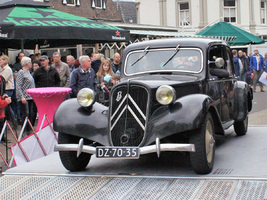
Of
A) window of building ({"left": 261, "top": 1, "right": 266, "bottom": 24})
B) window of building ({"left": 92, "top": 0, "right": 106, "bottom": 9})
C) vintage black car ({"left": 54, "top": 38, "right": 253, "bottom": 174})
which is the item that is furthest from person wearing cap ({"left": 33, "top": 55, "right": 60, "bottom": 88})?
window of building ({"left": 261, "top": 1, "right": 266, "bottom": 24})

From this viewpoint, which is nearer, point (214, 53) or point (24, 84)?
point (214, 53)

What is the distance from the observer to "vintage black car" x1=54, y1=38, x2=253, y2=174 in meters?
4.99

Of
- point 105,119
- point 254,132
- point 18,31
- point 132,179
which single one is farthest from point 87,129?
point 18,31

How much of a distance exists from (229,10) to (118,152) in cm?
3420

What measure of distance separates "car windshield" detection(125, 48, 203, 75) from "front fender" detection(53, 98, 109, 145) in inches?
48.4

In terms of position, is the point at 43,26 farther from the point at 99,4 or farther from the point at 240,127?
the point at 99,4

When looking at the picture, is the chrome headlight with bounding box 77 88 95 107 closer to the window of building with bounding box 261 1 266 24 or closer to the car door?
the car door

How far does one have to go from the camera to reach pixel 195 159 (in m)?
4.95

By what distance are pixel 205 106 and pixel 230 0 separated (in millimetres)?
33651

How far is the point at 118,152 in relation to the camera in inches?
195

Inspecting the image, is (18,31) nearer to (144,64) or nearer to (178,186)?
(144,64)

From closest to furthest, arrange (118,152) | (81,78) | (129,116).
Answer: (118,152), (129,116), (81,78)

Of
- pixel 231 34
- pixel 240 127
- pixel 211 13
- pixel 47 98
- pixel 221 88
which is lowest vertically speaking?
pixel 240 127

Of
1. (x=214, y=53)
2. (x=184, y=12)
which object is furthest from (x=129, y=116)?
(x=184, y=12)
